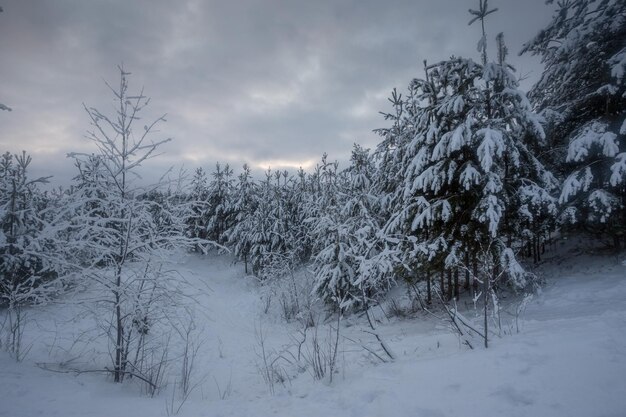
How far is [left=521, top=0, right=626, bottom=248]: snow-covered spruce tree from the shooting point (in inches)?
342

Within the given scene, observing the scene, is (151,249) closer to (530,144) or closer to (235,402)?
(235,402)

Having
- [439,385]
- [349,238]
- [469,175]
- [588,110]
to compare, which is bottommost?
[439,385]

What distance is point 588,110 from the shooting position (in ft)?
34.0

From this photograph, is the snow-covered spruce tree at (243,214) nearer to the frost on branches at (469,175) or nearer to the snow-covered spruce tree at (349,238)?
the snow-covered spruce tree at (349,238)

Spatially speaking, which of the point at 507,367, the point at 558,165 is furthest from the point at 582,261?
the point at 507,367

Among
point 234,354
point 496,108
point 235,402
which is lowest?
point 234,354

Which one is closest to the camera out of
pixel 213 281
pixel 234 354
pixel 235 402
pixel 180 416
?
pixel 180 416

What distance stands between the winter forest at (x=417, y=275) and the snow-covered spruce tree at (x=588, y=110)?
0.07 meters

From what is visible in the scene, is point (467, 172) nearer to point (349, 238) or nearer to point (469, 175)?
point (469, 175)

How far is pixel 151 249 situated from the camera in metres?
6.29

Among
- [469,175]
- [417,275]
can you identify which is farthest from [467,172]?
[417,275]

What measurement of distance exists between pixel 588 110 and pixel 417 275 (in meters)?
8.51

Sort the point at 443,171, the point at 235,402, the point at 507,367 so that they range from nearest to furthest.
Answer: the point at 507,367 < the point at 235,402 < the point at 443,171

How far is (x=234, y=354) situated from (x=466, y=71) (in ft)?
43.0
